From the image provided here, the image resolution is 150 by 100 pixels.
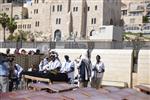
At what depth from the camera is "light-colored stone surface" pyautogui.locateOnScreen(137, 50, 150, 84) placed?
18312mm

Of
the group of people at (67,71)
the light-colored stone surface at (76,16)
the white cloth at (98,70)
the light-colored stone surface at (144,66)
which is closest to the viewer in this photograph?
the group of people at (67,71)

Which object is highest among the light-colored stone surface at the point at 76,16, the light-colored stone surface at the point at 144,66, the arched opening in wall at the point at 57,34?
the light-colored stone surface at the point at 76,16

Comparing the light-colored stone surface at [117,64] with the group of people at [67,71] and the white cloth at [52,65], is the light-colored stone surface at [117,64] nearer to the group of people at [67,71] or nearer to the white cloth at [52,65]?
the group of people at [67,71]

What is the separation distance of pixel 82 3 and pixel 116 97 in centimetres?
6831

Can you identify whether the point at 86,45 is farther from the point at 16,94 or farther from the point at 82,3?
the point at 82,3

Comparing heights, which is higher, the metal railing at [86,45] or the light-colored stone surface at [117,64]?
the metal railing at [86,45]

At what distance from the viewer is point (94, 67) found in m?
13.0

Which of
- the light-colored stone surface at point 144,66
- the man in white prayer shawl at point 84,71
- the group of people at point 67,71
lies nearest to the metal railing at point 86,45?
the light-colored stone surface at point 144,66

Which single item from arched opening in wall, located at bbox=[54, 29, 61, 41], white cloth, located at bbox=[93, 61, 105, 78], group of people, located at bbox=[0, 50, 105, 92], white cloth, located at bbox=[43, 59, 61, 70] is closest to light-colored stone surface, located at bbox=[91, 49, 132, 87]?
white cloth, located at bbox=[93, 61, 105, 78]

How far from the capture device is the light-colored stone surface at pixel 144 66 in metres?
18.3

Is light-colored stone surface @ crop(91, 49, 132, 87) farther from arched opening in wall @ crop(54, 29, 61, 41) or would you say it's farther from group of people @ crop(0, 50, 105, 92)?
arched opening in wall @ crop(54, 29, 61, 41)

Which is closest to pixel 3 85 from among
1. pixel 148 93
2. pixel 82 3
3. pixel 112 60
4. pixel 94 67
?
pixel 94 67

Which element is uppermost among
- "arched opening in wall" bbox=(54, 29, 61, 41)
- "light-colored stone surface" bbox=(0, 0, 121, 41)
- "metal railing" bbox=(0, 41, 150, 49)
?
"light-colored stone surface" bbox=(0, 0, 121, 41)

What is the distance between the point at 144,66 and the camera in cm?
1844
